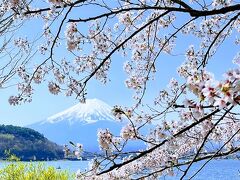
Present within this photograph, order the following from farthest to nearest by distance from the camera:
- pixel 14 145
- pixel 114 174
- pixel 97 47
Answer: pixel 14 145, pixel 97 47, pixel 114 174

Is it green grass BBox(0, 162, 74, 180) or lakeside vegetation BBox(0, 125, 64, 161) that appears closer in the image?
green grass BBox(0, 162, 74, 180)

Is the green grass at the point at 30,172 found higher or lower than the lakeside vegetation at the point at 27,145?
lower

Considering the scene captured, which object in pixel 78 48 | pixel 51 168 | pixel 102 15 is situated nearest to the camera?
pixel 102 15

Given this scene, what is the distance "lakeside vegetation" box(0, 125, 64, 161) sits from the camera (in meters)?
72.9

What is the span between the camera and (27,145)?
74625mm

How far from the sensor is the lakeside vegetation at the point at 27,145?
7294cm

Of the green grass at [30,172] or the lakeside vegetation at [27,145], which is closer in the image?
the green grass at [30,172]

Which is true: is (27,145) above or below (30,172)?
above

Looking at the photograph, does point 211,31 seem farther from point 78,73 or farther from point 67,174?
point 67,174

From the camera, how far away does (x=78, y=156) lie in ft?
11.5

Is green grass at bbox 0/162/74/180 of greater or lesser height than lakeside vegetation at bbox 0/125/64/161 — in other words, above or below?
below

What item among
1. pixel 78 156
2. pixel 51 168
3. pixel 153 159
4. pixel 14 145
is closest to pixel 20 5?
pixel 78 156

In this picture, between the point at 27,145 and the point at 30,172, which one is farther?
the point at 27,145

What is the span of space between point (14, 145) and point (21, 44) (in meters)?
72.9
